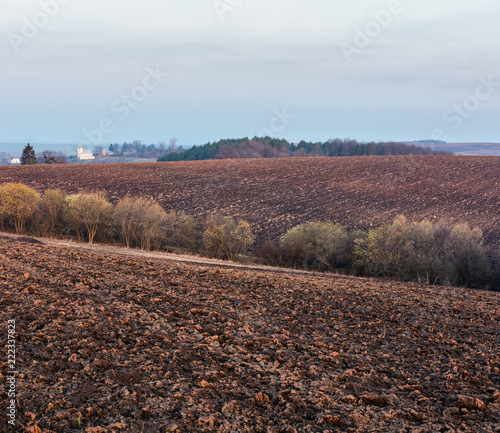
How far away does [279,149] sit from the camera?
14600cm

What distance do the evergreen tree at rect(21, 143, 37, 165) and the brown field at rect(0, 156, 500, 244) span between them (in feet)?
113

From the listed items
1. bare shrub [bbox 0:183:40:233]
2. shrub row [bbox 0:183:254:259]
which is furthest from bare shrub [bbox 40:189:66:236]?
bare shrub [bbox 0:183:40:233]

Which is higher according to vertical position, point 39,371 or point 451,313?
point 39,371

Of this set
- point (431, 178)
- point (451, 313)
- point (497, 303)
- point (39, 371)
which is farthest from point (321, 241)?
point (431, 178)

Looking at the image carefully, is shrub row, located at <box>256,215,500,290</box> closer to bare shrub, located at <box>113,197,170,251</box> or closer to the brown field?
the brown field

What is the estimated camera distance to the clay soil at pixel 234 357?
6668 millimetres

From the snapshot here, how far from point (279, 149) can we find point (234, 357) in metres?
140

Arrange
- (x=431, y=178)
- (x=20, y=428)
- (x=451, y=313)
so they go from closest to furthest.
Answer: (x=20, y=428) → (x=451, y=313) → (x=431, y=178)

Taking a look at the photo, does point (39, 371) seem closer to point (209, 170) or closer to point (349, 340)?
point (349, 340)

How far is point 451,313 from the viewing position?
48.4ft

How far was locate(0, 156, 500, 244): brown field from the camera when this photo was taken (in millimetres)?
54281

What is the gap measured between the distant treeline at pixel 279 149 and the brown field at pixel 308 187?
4478 cm

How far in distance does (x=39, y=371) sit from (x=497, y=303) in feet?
56.1

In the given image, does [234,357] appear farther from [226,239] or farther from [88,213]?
[88,213]
